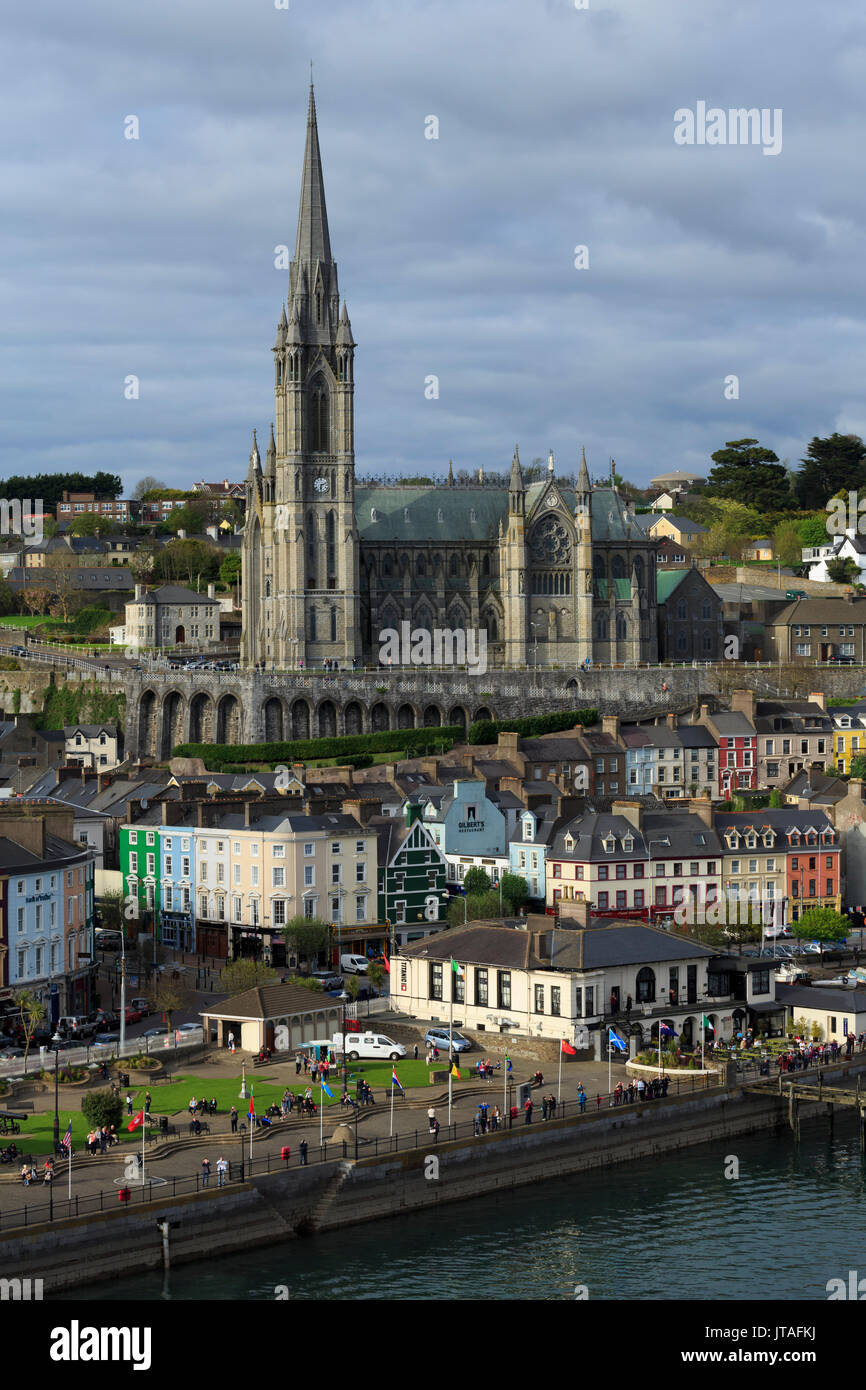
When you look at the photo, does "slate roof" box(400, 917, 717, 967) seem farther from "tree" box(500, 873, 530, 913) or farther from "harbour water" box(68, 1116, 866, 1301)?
"tree" box(500, 873, 530, 913)

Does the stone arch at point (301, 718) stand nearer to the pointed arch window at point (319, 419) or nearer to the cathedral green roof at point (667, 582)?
the pointed arch window at point (319, 419)

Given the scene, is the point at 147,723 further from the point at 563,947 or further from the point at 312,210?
the point at 563,947

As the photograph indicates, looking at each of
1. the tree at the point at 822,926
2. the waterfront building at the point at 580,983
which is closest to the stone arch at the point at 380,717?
the tree at the point at 822,926

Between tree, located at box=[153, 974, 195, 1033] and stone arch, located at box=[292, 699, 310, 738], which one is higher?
stone arch, located at box=[292, 699, 310, 738]

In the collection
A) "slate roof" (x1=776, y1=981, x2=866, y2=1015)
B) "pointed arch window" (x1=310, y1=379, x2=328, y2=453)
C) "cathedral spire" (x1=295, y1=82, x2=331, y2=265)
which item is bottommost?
"slate roof" (x1=776, y1=981, x2=866, y2=1015)

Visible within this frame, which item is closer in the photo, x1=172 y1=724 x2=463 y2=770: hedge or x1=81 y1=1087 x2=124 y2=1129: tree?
x1=81 y1=1087 x2=124 y2=1129: tree

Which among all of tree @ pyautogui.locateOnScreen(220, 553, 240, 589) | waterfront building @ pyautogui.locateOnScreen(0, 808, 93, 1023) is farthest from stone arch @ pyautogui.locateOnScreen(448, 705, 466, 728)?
waterfront building @ pyautogui.locateOnScreen(0, 808, 93, 1023)
